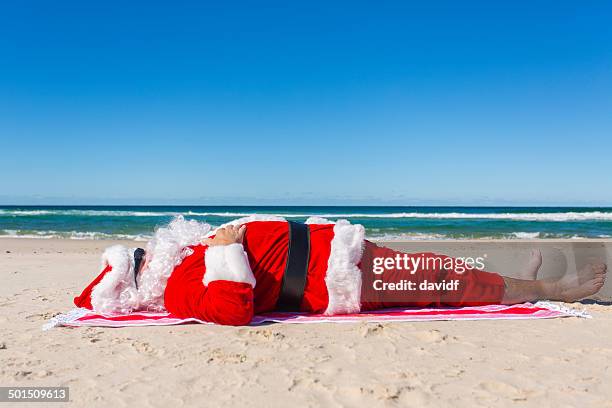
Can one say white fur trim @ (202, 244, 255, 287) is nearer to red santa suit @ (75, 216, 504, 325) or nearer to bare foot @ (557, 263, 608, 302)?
red santa suit @ (75, 216, 504, 325)

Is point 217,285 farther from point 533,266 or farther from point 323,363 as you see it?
point 533,266

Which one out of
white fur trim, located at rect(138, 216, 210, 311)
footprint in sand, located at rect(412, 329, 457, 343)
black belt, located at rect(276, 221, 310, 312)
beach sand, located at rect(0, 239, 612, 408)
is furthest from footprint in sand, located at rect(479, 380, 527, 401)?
white fur trim, located at rect(138, 216, 210, 311)

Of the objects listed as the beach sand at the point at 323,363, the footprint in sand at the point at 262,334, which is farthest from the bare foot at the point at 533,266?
the footprint in sand at the point at 262,334

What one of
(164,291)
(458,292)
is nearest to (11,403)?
(164,291)

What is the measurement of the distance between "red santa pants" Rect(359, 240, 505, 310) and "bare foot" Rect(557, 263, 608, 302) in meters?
0.52

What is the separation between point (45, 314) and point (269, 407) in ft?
9.35

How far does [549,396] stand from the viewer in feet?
7.88

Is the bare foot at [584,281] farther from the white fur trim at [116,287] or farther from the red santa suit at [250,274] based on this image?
the white fur trim at [116,287]

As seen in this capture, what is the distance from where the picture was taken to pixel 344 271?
371 cm

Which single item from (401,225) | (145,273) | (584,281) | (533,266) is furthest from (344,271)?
(401,225)

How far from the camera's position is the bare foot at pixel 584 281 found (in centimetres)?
409

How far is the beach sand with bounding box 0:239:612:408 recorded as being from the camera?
2.43 metres

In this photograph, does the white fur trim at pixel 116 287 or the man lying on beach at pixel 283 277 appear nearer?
the man lying on beach at pixel 283 277

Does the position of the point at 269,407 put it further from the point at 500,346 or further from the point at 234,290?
the point at 500,346
